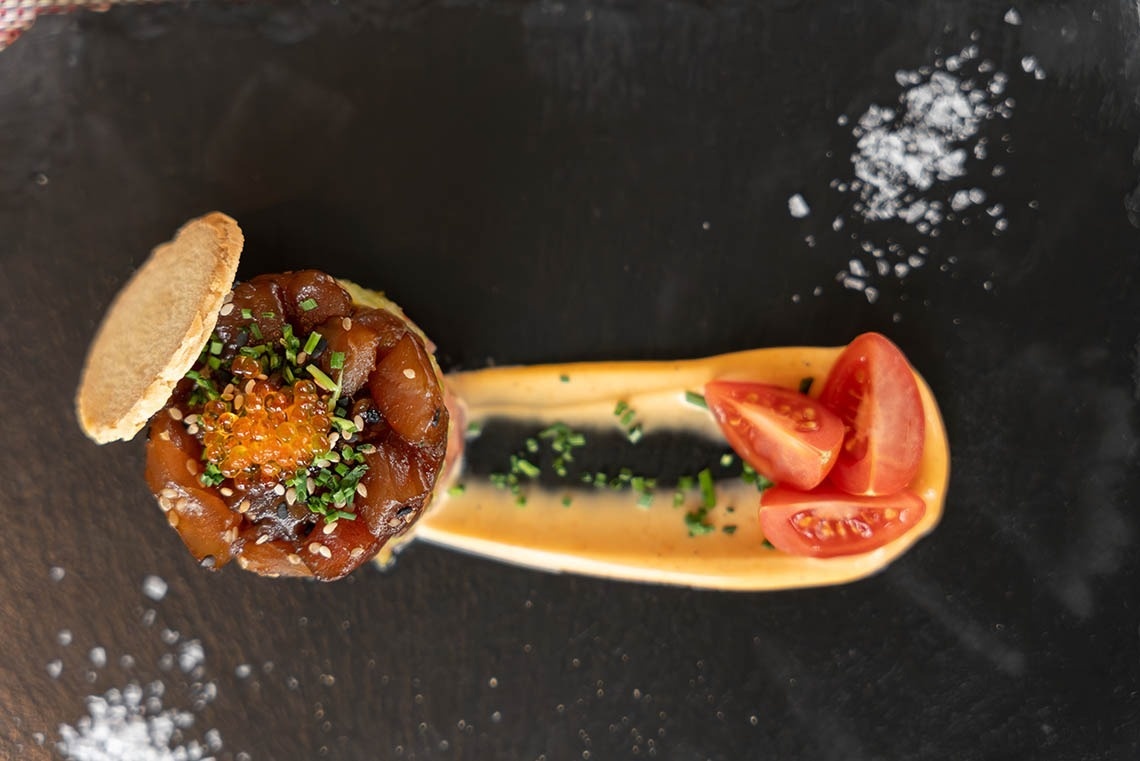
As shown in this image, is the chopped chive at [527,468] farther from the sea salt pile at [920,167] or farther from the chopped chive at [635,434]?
the sea salt pile at [920,167]

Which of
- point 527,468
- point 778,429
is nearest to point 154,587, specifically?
point 527,468

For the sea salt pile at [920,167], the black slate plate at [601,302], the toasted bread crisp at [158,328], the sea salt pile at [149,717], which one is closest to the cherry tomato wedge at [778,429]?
the black slate plate at [601,302]

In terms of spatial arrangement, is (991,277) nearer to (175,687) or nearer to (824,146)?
(824,146)

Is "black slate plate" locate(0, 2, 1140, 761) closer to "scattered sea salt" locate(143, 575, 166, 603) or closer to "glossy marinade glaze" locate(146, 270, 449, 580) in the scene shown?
"scattered sea salt" locate(143, 575, 166, 603)

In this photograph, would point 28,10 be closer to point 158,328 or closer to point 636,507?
point 158,328

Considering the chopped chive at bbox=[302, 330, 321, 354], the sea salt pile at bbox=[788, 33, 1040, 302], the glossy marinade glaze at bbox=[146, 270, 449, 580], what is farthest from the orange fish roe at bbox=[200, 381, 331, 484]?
the sea salt pile at bbox=[788, 33, 1040, 302]

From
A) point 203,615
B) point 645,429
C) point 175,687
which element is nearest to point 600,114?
point 645,429

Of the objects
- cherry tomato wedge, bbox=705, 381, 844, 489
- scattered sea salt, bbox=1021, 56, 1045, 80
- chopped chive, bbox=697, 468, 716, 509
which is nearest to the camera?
cherry tomato wedge, bbox=705, 381, 844, 489
